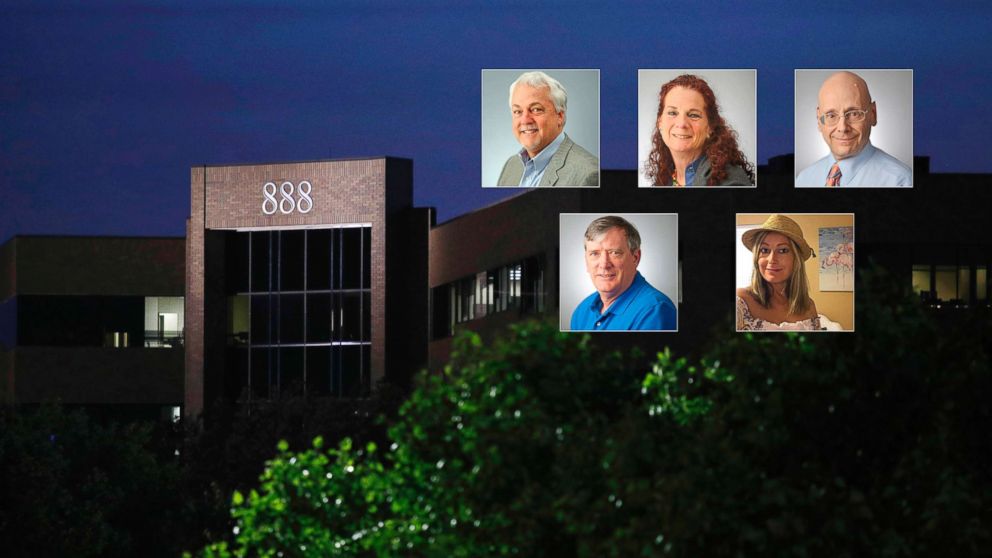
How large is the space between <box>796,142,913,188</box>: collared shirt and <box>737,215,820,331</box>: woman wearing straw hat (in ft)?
9.60

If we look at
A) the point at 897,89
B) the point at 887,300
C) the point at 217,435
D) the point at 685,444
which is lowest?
the point at 217,435

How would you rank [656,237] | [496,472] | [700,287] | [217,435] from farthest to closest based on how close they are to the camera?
[217,435] → [700,287] → [656,237] → [496,472]

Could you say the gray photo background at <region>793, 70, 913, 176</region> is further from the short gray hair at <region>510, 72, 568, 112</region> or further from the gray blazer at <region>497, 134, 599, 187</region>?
the short gray hair at <region>510, 72, 568, 112</region>

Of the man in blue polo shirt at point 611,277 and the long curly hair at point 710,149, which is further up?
the long curly hair at point 710,149

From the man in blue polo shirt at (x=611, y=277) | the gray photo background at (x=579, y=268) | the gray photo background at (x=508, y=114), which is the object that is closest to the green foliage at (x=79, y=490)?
the man in blue polo shirt at (x=611, y=277)

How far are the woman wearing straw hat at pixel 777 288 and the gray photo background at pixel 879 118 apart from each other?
3.35 m

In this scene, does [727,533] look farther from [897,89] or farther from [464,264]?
[464,264]

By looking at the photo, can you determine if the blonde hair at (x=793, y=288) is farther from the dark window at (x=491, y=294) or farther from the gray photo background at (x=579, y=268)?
the dark window at (x=491, y=294)

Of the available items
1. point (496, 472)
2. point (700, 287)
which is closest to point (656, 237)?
point (700, 287)

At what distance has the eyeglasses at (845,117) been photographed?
18.4m

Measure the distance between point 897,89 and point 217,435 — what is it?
4265cm

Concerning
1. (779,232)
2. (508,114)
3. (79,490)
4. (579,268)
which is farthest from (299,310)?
(508,114)

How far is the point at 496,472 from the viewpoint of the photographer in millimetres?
16250

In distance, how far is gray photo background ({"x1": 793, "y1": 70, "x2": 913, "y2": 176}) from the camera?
18.2 meters
